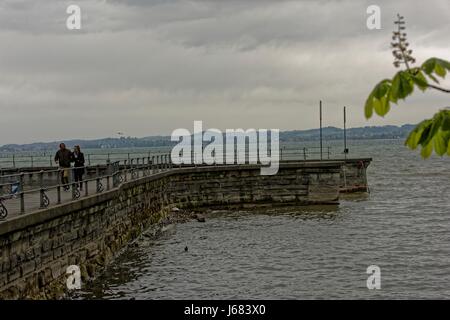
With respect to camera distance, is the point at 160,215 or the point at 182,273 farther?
the point at 160,215

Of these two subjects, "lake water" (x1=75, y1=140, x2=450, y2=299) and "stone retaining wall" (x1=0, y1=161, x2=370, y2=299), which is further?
"lake water" (x1=75, y1=140, x2=450, y2=299)

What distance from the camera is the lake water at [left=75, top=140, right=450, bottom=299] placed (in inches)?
680

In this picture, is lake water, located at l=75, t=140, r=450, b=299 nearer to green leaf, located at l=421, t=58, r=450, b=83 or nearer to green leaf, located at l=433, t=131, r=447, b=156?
green leaf, located at l=433, t=131, r=447, b=156

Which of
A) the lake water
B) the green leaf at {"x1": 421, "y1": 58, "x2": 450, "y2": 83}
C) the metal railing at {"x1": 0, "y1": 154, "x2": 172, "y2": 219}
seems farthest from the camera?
the lake water

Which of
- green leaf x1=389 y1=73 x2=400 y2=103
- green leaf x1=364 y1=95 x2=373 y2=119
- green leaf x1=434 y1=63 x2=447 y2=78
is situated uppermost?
green leaf x1=434 y1=63 x2=447 y2=78

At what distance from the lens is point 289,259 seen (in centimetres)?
2169

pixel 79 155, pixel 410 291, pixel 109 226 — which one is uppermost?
pixel 79 155

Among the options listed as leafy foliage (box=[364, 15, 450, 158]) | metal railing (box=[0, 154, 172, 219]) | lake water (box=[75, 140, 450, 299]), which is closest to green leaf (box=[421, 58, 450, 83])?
leafy foliage (box=[364, 15, 450, 158])

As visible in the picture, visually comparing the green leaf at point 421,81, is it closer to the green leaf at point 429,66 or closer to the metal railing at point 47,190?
the green leaf at point 429,66

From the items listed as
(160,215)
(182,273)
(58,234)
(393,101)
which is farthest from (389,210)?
(393,101)

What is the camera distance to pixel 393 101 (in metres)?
2.84

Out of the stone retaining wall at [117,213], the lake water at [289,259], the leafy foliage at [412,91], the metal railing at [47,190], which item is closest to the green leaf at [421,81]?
the leafy foliage at [412,91]
